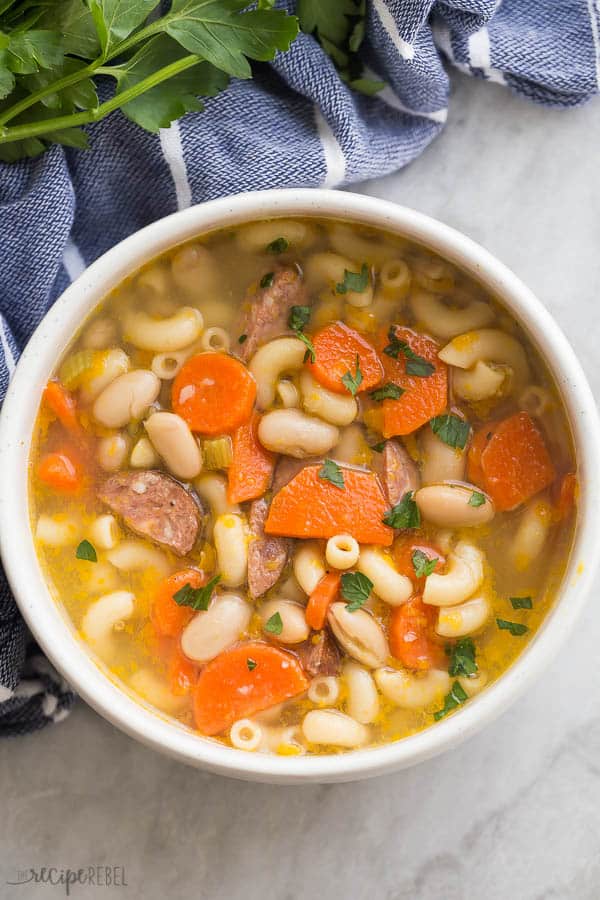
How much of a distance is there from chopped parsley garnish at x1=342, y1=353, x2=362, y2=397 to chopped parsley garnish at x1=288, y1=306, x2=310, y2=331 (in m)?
0.11

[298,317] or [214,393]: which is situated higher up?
[298,317]

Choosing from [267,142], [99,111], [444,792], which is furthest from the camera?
[444,792]

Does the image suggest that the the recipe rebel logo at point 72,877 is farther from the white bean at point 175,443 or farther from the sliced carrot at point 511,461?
the sliced carrot at point 511,461

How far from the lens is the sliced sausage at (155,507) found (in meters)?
1.67

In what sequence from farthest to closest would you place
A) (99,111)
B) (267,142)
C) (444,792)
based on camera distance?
(444,792) → (267,142) → (99,111)

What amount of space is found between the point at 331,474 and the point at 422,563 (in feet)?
0.68

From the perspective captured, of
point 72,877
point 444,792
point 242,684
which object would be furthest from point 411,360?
point 72,877

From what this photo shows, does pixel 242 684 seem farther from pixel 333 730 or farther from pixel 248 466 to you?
pixel 248 466

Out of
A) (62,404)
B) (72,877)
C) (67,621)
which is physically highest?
(62,404)

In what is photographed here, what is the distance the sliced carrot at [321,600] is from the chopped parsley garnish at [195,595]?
158 mm

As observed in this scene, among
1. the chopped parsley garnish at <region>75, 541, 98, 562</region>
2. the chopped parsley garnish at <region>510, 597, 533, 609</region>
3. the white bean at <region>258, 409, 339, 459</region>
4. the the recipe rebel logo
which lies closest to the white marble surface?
the the recipe rebel logo

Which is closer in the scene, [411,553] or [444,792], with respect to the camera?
[411,553]

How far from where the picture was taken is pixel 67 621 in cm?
165

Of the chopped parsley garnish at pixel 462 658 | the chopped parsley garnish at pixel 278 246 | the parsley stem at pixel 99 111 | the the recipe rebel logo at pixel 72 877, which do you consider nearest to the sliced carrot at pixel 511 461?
the chopped parsley garnish at pixel 462 658
